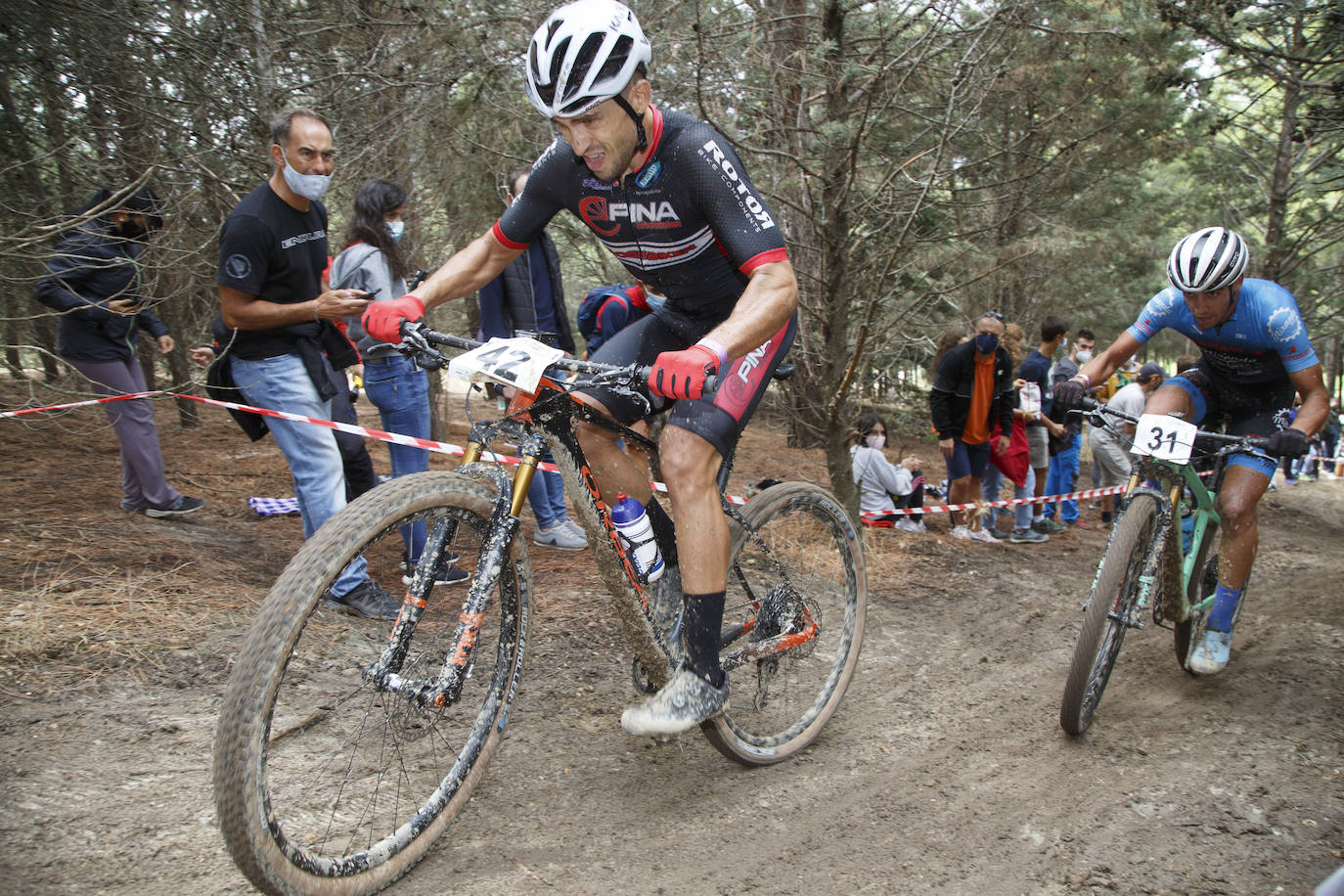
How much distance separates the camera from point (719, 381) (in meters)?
2.97

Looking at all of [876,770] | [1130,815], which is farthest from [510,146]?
[1130,815]

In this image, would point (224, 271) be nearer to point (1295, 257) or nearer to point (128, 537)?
point (128, 537)

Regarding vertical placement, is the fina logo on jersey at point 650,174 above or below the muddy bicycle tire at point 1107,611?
above

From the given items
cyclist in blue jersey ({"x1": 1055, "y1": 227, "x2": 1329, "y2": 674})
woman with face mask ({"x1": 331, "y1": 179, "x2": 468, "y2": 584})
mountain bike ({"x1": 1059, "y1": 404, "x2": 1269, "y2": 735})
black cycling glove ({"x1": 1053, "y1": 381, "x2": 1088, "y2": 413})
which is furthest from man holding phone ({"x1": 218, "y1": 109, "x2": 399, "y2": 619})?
cyclist in blue jersey ({"x1": 1055, "y1": 227, "x2": 1329, "y2": 674})

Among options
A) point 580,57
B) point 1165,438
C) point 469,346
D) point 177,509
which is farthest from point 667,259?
point 177,509

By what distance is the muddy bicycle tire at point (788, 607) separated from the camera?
135 inches

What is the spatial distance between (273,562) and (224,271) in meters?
1.89

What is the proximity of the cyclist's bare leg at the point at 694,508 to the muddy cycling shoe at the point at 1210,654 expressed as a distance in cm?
319

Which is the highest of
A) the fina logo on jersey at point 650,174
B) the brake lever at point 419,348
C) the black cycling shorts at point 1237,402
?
the fina logo on jersey at point 650,174

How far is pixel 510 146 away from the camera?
8.77 m

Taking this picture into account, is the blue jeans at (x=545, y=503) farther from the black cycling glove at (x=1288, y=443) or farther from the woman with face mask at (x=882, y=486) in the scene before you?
the black cycling glove at (x=1288, y=443)

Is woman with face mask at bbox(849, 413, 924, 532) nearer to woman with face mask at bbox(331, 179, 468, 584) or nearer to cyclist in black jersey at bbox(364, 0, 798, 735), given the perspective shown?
woman with face mask at bbox(331, 179, 468, 584)

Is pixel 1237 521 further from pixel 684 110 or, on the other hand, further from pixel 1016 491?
pixel 684 110

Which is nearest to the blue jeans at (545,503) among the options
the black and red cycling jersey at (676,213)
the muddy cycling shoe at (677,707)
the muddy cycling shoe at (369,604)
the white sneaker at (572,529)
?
the white sneaker at (572,529)
